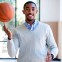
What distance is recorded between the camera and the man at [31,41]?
1.67m

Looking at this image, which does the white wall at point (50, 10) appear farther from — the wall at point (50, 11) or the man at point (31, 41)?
the man at point (31, 41)

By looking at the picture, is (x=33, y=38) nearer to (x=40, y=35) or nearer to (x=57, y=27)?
(x=40, y=35)

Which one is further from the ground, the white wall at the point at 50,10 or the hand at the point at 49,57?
the white wall at the point at 50,10

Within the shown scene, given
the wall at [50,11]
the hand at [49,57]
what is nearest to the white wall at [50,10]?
the wall at [50,11]

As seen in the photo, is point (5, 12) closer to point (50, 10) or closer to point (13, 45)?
point (13, 45)

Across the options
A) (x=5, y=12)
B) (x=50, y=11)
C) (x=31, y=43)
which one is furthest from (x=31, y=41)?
(x=50, y=11)

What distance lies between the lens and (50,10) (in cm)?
586

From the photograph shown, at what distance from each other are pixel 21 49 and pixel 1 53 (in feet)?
13.9

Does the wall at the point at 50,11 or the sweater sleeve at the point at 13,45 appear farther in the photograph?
the wall at the point at 50,11

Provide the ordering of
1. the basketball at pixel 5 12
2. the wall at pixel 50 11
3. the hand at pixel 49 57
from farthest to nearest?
the wall at pixel 50 11 < the basketball at pixel 5 12 < the hand at pixel 49 57

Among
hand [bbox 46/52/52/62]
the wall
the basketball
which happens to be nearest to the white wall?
the wall

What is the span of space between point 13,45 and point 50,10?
432 centimetres

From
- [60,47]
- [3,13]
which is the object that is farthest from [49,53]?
[60,47]

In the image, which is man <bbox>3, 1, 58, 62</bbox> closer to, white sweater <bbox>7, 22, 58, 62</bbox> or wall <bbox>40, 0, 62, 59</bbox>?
white sweater <bbox>7, 22, 58, 62</bbox>
